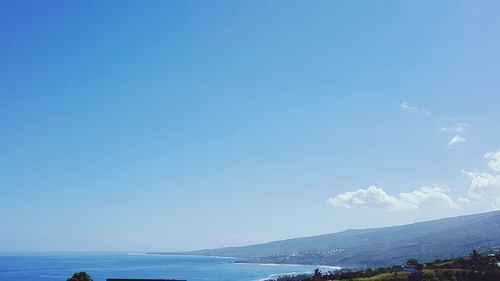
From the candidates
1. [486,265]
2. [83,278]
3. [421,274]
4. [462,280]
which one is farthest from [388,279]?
[83,278]

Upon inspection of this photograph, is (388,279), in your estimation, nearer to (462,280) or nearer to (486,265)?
(462,280)

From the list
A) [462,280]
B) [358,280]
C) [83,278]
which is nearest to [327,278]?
[358,280]

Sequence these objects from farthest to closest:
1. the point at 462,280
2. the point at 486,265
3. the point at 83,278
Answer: the point at 486,265, the point at 462,280, the point at 83,278

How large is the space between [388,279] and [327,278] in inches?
597

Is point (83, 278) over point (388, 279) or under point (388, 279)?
over

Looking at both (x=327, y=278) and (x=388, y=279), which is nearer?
(x=388, y=279)

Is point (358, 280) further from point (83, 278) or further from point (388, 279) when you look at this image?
point (83, 278)

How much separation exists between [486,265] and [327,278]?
105ft

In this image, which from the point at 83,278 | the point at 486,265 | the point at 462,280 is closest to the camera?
the point at 83,278

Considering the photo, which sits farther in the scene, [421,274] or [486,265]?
[486,265]

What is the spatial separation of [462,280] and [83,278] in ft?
200

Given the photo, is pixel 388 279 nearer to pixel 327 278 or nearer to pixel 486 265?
pixel 327 278

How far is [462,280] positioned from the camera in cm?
8300

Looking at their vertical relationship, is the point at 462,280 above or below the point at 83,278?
below
